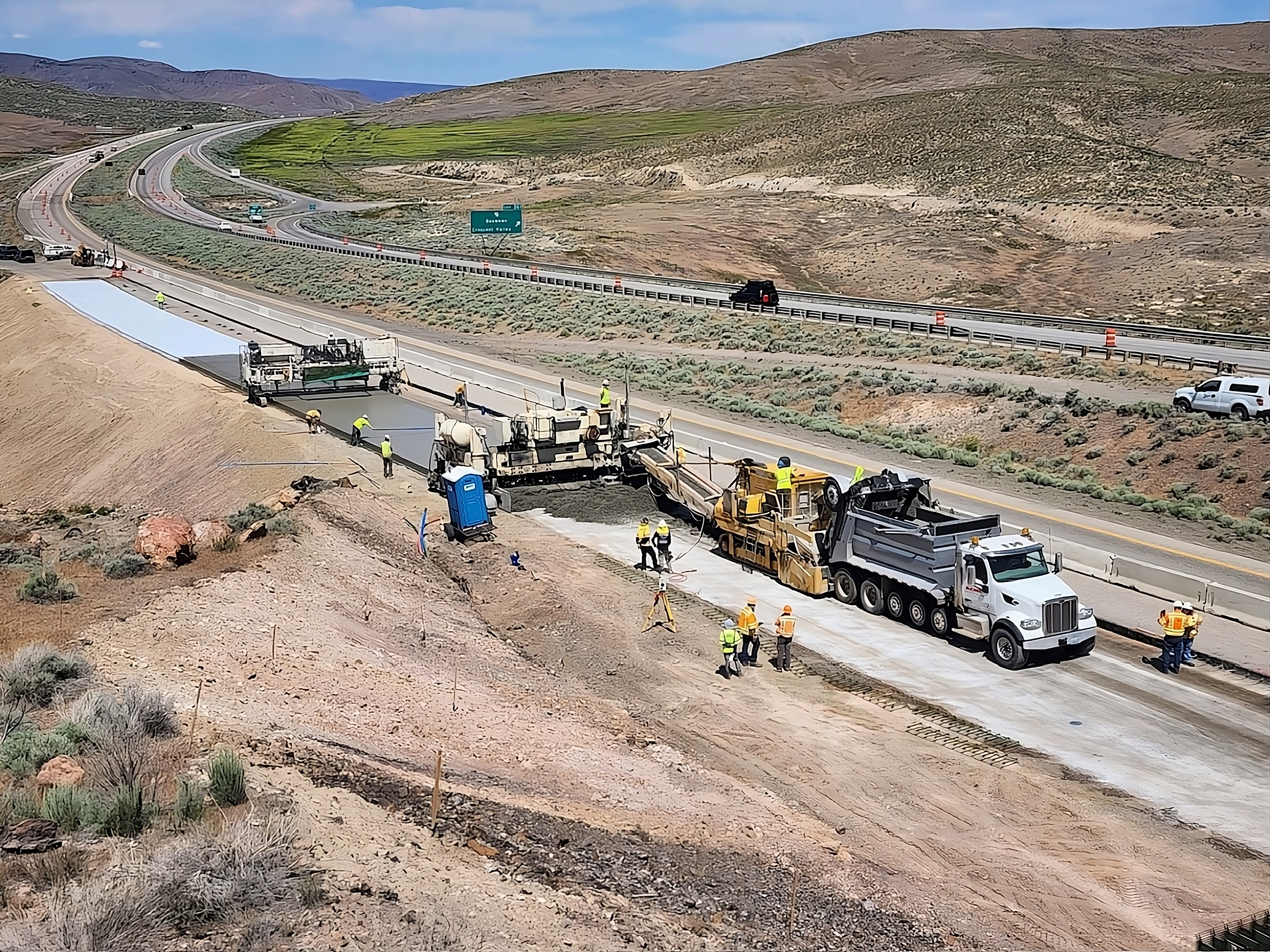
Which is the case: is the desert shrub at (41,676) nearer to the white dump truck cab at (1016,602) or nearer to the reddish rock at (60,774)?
the reddish rock at (60,774)

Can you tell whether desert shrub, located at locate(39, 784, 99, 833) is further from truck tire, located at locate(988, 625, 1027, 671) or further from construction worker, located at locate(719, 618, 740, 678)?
truck tire, located at locate(988, 625, 1027, 671)

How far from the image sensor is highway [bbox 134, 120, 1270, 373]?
47.0m

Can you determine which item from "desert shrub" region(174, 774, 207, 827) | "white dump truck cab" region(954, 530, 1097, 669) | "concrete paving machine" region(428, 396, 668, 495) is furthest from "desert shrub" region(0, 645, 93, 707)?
"concrete paving machine" region(428, 396, 668, 495)

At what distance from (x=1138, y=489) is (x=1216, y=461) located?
7.32 ft

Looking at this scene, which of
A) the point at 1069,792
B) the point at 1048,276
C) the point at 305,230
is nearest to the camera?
the point at 1069,792

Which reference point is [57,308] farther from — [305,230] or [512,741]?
[512,741]

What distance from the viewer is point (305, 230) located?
110 m

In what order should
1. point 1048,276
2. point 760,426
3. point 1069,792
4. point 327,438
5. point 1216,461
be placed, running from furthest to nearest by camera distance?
point 1048,276 → point 760,426 → point 327,438 → point 1216,461 → point 1069,792

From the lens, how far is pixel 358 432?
34.7 metres

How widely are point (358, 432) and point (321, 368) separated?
9.18m

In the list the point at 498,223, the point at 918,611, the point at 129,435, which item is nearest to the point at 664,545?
the point at 918,611

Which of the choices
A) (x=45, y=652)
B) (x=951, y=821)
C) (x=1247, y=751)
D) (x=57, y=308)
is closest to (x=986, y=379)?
(x=1247, y=751)

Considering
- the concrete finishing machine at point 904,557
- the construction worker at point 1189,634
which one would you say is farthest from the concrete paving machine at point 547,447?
the construction worker at point 1189,634

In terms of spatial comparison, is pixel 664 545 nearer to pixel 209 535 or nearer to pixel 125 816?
pixel 209 535
